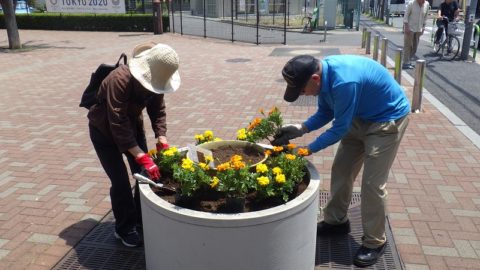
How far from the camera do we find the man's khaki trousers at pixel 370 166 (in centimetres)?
290

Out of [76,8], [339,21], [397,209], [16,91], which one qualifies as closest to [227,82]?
[16,91]

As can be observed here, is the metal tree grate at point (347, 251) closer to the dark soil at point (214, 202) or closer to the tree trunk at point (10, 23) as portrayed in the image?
the dark soil at point (214, 202)

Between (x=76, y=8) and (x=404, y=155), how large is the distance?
20.7m

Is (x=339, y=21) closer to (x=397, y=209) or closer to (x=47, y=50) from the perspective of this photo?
(x=47, y=50)

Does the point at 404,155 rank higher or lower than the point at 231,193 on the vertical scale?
lower

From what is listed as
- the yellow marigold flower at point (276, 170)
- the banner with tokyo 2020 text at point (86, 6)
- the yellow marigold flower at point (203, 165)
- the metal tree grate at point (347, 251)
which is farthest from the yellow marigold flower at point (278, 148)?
the banner with tokyo 2020 text at point (86, 6)

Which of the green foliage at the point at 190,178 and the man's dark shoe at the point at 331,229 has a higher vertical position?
the green foliage at the point at 190,178

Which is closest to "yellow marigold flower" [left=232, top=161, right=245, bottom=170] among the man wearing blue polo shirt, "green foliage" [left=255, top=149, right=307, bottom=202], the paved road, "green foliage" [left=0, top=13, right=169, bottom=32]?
"green foliage" [left=255, top=149, right=307, bottom=202]

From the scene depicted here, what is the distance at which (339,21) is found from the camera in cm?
2580

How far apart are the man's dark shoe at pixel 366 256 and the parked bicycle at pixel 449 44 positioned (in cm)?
1072

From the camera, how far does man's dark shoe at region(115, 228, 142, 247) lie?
3373mm

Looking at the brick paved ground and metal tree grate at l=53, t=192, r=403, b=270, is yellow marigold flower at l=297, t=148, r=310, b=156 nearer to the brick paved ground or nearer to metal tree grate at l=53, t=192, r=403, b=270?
metal tree grate at l=53, t=192, r=403, b=270

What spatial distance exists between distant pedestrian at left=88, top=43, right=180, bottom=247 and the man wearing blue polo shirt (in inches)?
30.5

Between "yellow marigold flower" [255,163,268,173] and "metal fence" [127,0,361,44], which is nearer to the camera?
"yellow marigold flower" [255,163,268,173]
